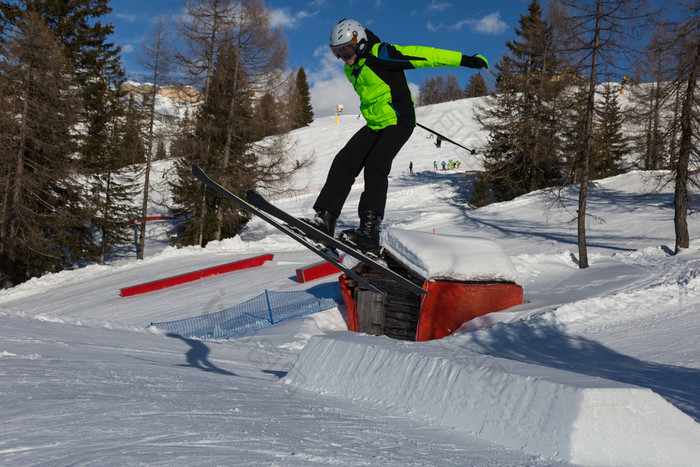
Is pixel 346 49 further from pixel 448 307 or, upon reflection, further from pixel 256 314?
pixel 256 314

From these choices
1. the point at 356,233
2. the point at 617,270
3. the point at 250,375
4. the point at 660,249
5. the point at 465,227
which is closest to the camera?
the point at 356,233

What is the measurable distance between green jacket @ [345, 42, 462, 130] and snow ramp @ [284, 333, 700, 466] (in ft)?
6.26

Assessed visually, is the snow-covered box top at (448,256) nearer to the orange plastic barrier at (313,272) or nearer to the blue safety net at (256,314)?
the blue safety net at (256,314)

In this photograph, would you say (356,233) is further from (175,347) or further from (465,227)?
(465,227)

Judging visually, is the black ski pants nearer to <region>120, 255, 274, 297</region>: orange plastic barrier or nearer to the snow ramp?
the snow ramp

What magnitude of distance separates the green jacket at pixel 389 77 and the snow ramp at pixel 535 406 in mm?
1908

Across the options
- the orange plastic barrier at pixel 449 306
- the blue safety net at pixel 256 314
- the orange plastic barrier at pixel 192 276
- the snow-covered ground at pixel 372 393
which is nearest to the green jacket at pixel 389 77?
the snow-covered ground at pixel 372 393

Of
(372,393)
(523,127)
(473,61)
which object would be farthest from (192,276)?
(523,127)

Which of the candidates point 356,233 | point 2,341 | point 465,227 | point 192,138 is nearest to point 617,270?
point 465,227

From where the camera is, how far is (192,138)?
23.3 m

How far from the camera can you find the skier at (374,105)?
396cm

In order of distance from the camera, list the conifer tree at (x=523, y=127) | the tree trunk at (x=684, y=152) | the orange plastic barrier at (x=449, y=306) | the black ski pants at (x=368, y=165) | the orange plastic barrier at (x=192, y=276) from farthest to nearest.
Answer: the conifer tree at (x=523, y=127) → the orange plastic barrier at (x=192, y=276) → the tree trunk at (x=684, y=152) → the orange plastic barrier at (x=449, y=306) → the black ski pants at (x=368, y=165)

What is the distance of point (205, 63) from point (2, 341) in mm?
20049

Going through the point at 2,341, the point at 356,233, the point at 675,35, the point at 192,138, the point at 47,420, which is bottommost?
the point at 2,341
